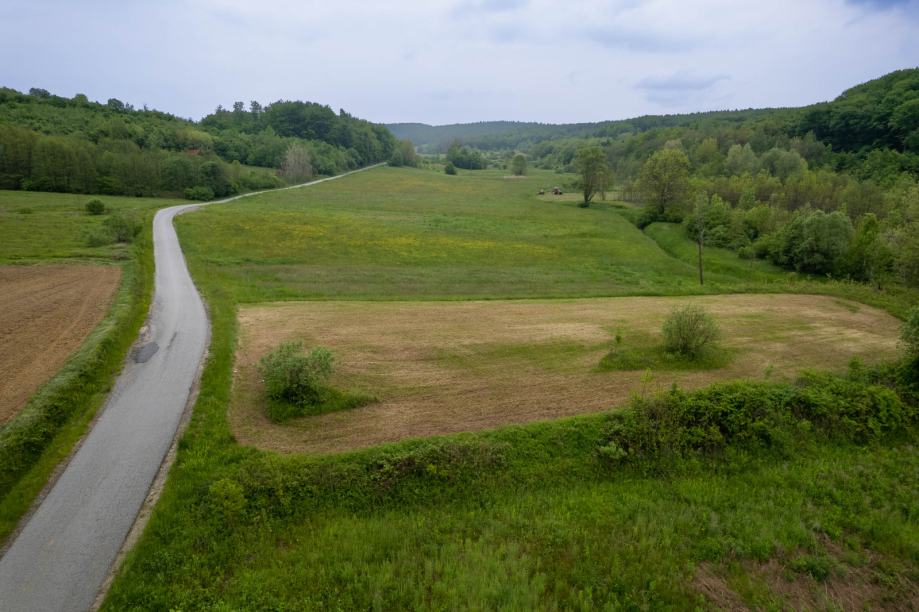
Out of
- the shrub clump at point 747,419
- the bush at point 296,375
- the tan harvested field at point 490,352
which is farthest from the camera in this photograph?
the bush at point 296,375

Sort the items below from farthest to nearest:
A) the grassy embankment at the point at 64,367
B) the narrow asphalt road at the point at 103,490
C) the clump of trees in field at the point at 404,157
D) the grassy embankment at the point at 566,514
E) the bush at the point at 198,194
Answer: the clump of trees in field at the point at 404,157, the bush at the point at 198,194, the grassy embankment at the point at 64,367, the grassy embankment at the point at 566,514, the narrow asphalt road at the point at 103,490

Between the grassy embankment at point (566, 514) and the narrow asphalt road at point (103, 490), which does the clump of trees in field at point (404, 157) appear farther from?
the grassy embankment at point (566, 514)

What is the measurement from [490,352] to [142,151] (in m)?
91.7

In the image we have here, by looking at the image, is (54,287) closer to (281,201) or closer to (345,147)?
(281,201)

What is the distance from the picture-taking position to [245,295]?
30125 millimetres

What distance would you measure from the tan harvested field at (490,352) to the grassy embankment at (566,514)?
1420mm

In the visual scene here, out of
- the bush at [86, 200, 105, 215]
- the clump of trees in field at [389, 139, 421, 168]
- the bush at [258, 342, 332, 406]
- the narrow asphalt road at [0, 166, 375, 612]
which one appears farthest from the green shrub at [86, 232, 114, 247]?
the clump of trees in field at [389, 139, 421, 168]

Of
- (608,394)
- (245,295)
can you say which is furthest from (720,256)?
(245,295)

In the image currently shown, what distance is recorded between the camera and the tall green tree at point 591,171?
280 feet

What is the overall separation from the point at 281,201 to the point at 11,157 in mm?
36884

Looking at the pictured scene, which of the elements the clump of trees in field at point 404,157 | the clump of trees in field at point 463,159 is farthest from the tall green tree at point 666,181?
the clump of trees in field at point 463,159

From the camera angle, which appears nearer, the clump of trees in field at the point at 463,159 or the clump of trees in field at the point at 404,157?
the clump of trees in field at the point at 404,157

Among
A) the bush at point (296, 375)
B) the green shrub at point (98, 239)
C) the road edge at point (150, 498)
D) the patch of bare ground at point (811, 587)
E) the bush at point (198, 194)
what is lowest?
the patch of bare ground at point (811, 587)

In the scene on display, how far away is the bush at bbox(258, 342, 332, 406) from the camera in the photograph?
15.9 metres
